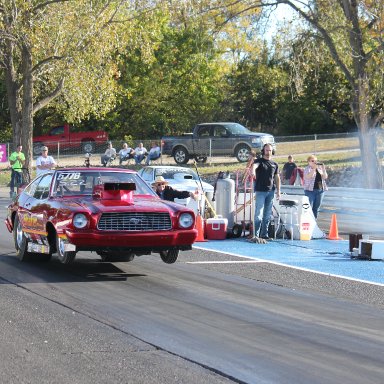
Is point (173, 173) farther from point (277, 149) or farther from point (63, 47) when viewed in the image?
point (277, 149)

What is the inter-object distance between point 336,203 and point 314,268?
11.2 metres

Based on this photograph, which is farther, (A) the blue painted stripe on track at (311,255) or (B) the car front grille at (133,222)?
(A) the blue painted stripe on track at (311,255)

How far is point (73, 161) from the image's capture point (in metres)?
42.2

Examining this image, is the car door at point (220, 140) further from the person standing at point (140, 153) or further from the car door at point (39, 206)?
the car door at point (39, 206)

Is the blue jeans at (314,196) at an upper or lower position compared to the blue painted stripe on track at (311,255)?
upper

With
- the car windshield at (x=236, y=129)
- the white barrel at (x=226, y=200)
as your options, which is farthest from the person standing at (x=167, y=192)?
the car windshield at (x=236, y=129)

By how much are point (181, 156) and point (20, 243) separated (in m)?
26.9

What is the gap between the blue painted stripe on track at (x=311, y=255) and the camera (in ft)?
41.7

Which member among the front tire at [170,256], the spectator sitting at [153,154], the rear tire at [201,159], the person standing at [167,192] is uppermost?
the spectator sitting at [153,154]

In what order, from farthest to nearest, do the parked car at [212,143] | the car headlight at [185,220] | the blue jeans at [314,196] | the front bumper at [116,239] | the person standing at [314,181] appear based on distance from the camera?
Answer: the parked car at [212,143] < the blue jeans at [314,196] < the person standing at [314,181] < the car headlight at [185,220] < the front bumper at [116,239]

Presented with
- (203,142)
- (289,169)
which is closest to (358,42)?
(289,169)

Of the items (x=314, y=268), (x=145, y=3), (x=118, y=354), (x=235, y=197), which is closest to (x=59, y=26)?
(x=145, y=3)

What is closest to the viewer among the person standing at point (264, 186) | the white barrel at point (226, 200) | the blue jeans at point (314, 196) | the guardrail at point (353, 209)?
the person standing at point (264, 186)

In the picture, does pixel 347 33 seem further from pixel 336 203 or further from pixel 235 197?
pixel 235 197
